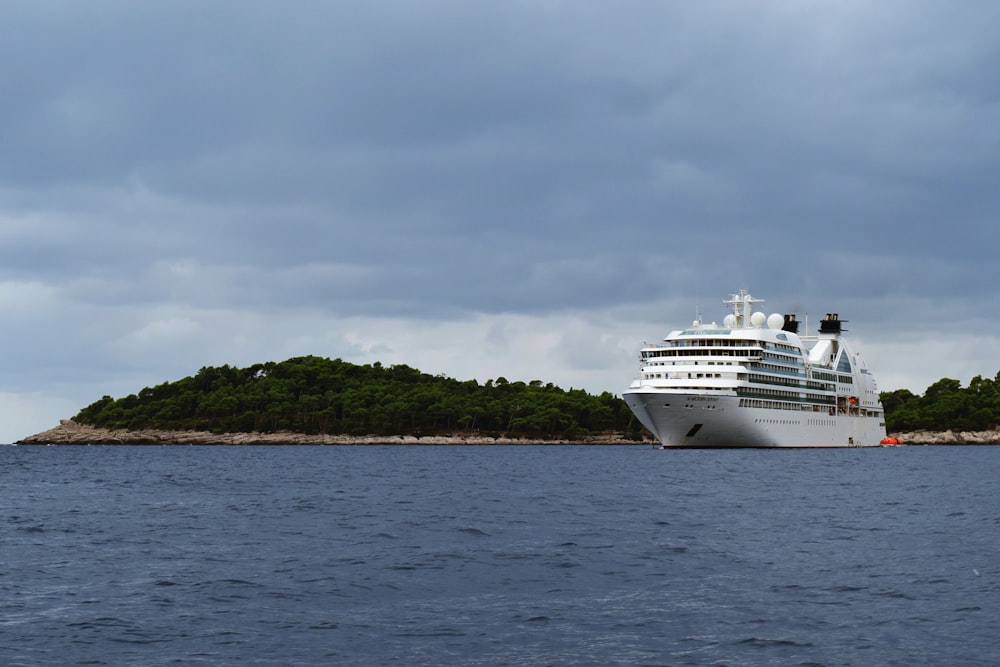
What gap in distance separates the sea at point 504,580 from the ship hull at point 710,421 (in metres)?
73.6

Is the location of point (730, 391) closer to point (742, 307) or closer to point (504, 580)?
point (742, 307)

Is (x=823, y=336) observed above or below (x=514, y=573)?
above

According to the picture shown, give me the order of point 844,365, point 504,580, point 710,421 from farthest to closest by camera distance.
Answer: point 844,365, point 710,421, point 504,580

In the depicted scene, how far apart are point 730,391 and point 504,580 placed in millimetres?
114388

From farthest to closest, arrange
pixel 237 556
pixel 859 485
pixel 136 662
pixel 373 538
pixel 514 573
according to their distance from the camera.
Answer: pixel 859 485 → pixel 373 538 → pixel 237 556 → pixel 514 573 → pixel 136 662

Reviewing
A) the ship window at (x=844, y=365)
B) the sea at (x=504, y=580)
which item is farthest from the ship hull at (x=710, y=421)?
the sea at (x=504, y=580)

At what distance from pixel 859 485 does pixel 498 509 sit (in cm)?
3398

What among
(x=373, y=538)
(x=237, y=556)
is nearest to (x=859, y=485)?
(x=373, y=538)

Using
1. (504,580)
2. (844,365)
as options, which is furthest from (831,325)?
(504,580)

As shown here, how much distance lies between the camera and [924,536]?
141 ft

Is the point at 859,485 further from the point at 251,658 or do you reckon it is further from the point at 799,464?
the point at 251,658

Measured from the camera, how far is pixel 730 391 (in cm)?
14200

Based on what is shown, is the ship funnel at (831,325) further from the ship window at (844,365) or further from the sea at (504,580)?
the sea at (504,580)

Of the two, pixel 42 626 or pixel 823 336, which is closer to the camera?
pixel 42 626
